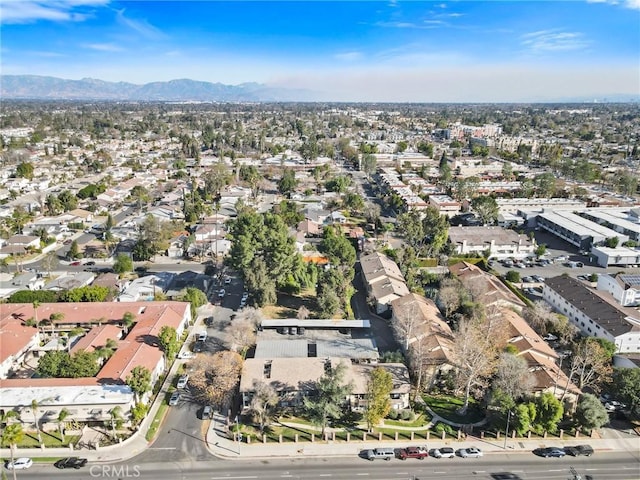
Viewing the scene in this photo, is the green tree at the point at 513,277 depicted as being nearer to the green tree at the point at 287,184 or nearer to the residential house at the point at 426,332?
the residential house at the point at 426,332

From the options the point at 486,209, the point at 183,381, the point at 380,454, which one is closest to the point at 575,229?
the point at 486,209

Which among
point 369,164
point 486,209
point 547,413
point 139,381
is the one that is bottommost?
point 547,413

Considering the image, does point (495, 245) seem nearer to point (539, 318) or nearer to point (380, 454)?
point (539, 318)

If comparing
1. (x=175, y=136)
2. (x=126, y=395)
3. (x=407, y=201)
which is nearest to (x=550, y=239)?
(x=407, y=201)

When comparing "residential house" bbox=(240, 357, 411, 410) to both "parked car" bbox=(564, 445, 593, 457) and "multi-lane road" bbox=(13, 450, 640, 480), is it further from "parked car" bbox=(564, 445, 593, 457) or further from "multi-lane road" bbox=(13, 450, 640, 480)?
"parked car" bbox=(564, 445, 593, 457)

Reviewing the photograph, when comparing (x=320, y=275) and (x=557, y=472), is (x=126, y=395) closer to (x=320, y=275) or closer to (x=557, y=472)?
(x=320, y=275)

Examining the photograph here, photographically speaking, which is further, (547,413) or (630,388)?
(630,388)
